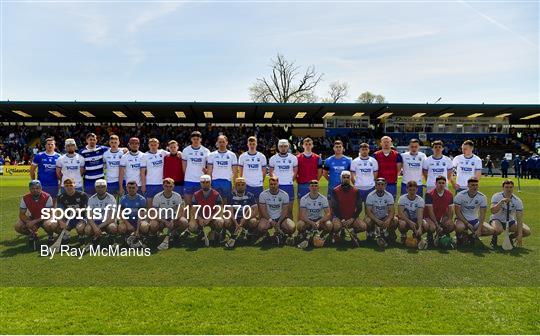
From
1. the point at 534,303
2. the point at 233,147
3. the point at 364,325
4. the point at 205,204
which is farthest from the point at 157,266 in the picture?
the point at 233,147

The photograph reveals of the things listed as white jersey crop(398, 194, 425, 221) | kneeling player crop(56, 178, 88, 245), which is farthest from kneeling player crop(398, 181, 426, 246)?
kneeling player crop(56, 178, 88, 245)

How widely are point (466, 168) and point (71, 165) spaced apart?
27.1ft

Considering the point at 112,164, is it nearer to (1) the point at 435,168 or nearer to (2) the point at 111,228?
(2) the point at 111,228

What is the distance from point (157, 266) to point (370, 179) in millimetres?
4629

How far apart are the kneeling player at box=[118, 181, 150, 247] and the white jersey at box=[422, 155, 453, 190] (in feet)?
18.9

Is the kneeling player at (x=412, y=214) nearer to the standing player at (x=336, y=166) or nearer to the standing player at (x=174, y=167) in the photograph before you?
the standing player at (x=336, y=166)

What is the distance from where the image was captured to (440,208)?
8.57 meters

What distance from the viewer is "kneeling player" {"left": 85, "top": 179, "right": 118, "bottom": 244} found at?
809cm

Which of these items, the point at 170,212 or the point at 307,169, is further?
the point at 307,169

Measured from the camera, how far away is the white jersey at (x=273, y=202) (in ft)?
28.1

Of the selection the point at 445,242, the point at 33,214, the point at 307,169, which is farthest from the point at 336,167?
the point at 33,214

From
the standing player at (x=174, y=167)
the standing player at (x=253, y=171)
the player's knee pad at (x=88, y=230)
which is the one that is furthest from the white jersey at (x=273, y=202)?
the player's knee pad at (x=88, y=230)

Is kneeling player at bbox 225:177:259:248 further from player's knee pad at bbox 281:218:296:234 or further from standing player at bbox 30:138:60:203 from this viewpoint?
standing player at bbox 30:138:60:203

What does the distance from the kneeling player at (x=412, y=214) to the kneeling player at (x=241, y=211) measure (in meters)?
2.82
